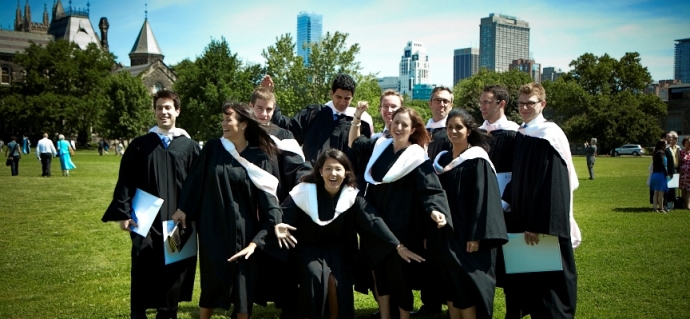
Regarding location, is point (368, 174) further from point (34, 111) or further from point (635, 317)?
point (34, 111)

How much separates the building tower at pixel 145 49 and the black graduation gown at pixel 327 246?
107482 mm

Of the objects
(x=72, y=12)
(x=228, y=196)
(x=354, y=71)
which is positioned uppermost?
(x=72, y=12)

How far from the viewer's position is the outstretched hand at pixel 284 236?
4.88 m

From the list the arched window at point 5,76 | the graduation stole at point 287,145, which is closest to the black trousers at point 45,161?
the graduation stole at point 287,145

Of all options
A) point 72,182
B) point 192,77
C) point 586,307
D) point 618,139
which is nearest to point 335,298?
point 586,307

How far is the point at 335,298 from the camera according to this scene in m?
5.09

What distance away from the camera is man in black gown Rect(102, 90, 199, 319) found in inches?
208

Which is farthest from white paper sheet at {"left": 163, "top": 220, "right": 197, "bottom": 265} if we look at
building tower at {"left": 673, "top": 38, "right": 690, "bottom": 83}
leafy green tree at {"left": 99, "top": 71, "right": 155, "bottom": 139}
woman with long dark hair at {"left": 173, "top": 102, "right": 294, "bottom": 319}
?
building tower at {"left": 673, "top": 38, "right": 690, "bottom": 83}

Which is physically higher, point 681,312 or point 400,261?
point 400,261

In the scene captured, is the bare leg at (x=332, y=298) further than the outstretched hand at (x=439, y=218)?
Yes

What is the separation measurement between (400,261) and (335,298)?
2.27ft

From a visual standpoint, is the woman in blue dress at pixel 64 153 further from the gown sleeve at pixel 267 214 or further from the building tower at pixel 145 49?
the building tower at pixel 145 49

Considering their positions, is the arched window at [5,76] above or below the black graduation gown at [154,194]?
above

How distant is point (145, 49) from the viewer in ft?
347
